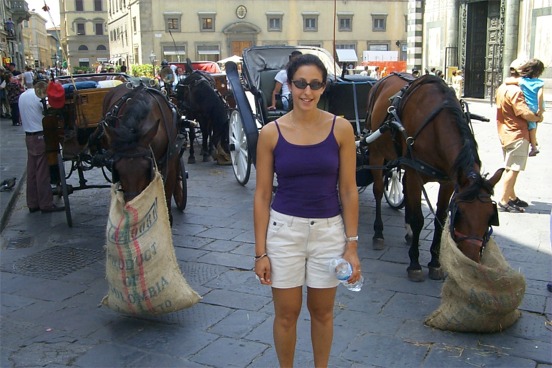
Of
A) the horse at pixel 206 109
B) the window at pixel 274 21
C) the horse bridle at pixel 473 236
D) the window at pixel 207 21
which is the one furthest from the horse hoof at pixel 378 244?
the window at pixel 274 21

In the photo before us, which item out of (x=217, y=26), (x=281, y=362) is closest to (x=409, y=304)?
(x=281, y=362)

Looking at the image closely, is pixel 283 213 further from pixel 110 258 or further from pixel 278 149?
pixel 110 258

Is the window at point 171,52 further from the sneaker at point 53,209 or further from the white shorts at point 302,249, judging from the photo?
the white shorts at point 302,249

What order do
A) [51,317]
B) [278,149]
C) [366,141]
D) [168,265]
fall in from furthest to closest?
[366,141], [51,317], [168,265], [278,149]

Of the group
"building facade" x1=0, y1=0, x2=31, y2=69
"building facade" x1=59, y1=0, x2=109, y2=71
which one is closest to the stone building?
"building facade" x1=0, y1=0, x2=31, y2=69

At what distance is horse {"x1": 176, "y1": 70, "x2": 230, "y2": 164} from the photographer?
34.2 ft

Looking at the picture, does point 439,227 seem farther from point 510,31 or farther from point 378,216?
point 510,31

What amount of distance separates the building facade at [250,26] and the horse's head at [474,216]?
50.8 meters

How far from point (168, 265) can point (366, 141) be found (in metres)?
2.53

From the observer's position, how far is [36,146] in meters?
7.29

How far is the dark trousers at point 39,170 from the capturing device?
23.9 feet

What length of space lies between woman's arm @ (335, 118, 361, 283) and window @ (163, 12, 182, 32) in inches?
2080

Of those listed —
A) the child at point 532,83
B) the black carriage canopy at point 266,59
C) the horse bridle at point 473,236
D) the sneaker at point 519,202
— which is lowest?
the sneaker at point 519,202

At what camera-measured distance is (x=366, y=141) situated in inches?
220
